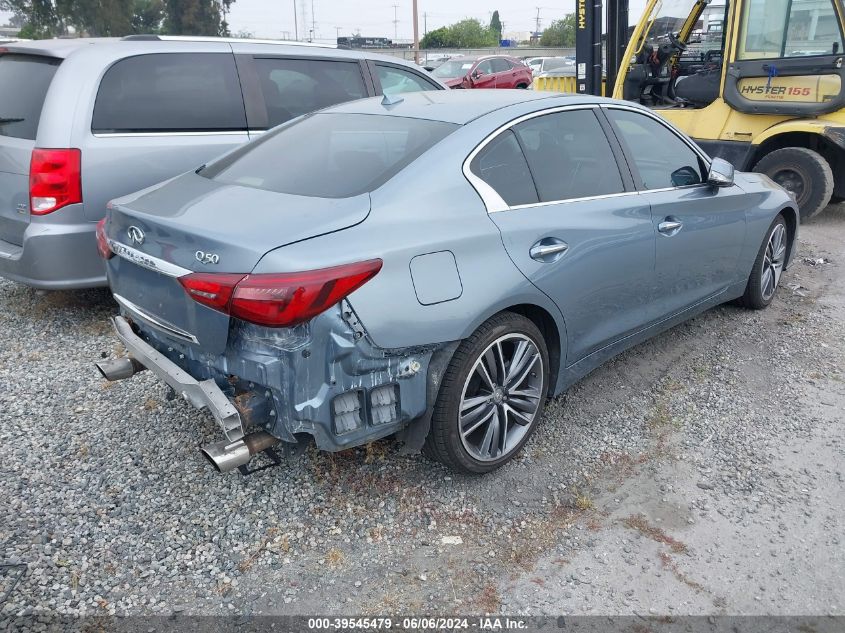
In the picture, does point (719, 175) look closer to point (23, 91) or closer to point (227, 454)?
point (227, 454)

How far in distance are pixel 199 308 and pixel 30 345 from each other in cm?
261

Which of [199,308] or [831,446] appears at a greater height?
[199,308]

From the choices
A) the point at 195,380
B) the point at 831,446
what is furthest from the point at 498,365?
the point at 831,446

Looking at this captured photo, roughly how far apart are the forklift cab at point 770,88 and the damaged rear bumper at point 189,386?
274 inches

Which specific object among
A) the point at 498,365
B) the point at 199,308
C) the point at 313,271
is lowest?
A: the point at 498,365

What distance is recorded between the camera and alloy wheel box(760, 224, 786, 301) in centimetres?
513

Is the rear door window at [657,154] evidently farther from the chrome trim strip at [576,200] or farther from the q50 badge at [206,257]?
the q50 badge at [206,257]

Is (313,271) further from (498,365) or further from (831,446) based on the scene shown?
(831,446)

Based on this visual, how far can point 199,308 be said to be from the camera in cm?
259

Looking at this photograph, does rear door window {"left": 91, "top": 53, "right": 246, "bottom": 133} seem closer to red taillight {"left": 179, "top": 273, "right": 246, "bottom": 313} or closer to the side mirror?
red taillight {"left": 179, "top": 273, "right": 246, "bottom": 313}

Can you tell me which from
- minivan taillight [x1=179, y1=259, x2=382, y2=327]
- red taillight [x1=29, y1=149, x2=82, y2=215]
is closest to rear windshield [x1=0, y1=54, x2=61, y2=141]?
red taillight [x1=29, y1=149, x2=82, y2=215]

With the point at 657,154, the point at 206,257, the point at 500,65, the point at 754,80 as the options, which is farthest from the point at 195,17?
the point at 206,257

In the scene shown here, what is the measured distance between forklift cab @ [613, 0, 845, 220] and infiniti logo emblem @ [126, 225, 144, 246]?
22.7ft

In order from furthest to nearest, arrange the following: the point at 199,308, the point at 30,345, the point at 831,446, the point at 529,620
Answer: the point at 30,345 → the point at 831,446 → the point at 199,308 → the point at 529,620
